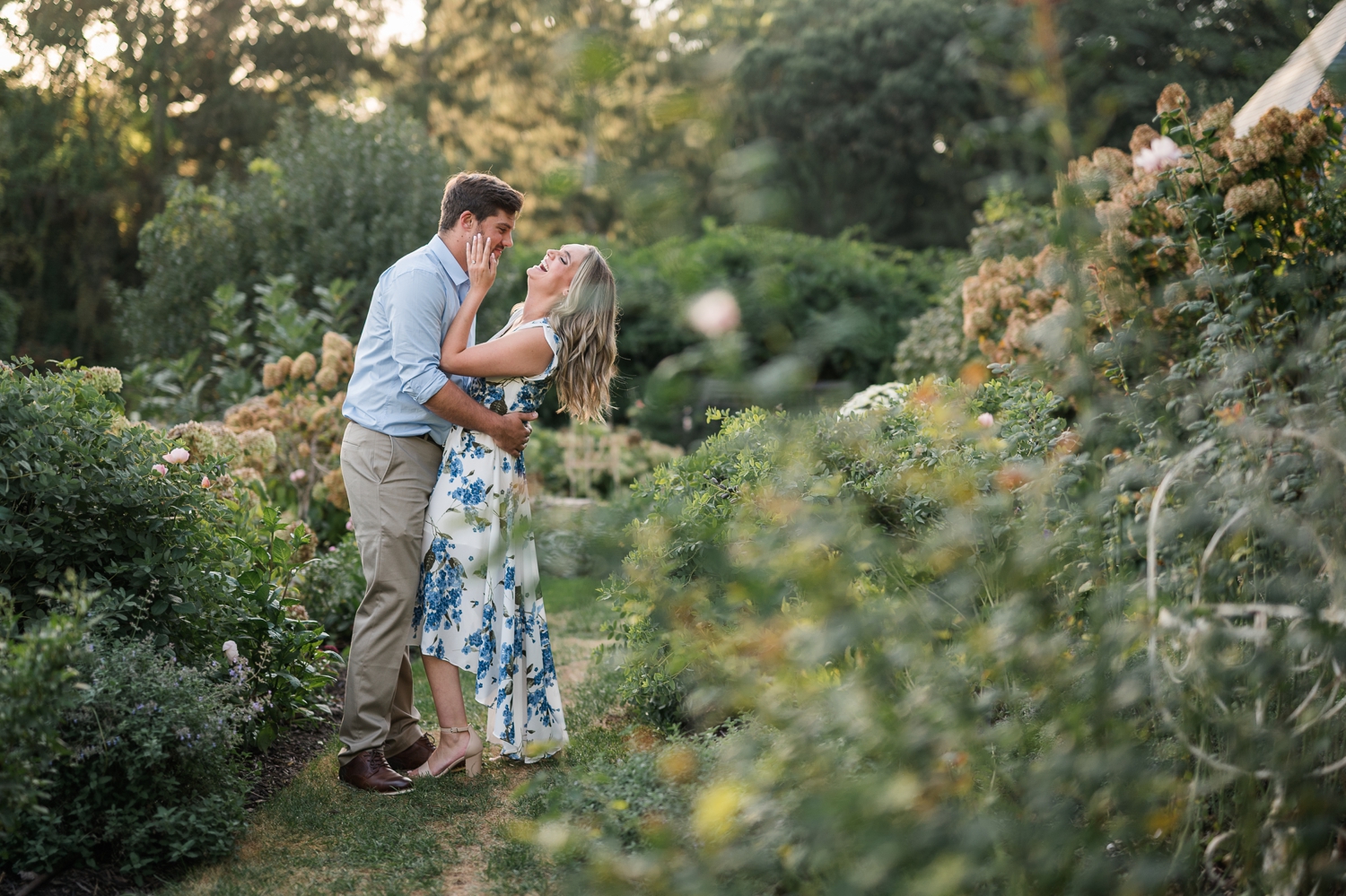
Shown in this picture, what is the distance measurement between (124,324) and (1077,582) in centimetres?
1088

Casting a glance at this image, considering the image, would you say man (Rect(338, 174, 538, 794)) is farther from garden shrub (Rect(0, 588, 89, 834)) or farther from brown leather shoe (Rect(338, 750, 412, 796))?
garden shrub (Rect(0, 588, 89, 834))

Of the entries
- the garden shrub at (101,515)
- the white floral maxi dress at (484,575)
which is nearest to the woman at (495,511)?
the white floral maxi dress at (484,575)

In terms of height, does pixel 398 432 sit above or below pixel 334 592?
above

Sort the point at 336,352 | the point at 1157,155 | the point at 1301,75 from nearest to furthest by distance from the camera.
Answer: the point at 1157,155, the point at 336,352, the point at 1301,75

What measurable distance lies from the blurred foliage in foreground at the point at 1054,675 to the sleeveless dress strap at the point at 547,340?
895 millimetres

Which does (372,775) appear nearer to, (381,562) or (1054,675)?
(381,562)

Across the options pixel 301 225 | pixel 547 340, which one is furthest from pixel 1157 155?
pixel 301 225

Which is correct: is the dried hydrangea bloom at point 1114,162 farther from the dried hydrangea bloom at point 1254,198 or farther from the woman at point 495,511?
the woman at point 495,511

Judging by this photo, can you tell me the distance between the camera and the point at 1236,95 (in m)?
18.7

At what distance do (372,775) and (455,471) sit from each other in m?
1.08

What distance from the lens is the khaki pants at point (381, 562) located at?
3.56m

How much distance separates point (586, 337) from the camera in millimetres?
3775

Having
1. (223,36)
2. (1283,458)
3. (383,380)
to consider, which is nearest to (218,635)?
(383,380)

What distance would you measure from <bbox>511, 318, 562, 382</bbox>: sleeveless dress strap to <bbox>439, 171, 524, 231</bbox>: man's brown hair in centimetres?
41
